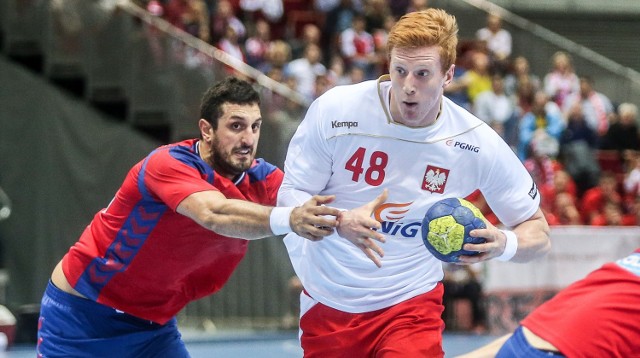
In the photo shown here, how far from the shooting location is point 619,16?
25406 millimetres

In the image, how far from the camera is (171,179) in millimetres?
5500

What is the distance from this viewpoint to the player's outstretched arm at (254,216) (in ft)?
15.4

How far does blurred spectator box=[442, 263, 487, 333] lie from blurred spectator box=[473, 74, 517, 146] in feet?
9.28

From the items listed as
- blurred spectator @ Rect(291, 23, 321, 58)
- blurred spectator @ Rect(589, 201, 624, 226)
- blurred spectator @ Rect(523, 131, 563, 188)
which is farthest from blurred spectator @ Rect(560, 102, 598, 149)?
blurred spectator @ Rect(291, 23, 321, 58)

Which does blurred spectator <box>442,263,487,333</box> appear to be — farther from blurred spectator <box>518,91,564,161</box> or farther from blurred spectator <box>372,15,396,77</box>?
blurred spectator <box>372,15,396,77</box>

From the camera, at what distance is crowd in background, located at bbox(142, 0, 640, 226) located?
15.4 m

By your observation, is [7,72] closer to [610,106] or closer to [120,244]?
[120,244]

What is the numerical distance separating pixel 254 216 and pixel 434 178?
38.7 inches

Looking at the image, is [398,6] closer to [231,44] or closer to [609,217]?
[231,44]

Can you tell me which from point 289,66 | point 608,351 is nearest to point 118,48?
point 289,66

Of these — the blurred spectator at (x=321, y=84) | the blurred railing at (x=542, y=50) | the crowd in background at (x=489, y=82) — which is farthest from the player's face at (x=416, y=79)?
the blurred railing at (x=542, y=50)

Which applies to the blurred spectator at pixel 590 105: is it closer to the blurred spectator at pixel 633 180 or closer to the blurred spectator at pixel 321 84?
the blurred spectator at pixel 633 180

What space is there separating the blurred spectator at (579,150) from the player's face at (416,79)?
40.5 feet

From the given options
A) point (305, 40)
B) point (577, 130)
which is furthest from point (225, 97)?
point (577, 130)
